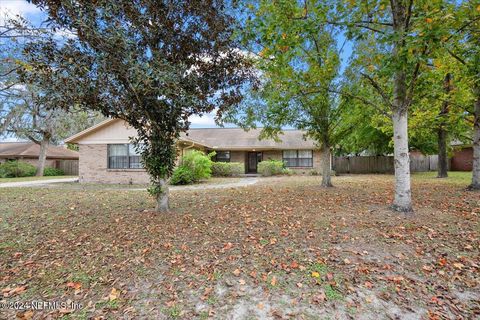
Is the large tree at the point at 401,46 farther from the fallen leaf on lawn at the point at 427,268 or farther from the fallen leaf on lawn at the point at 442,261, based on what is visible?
the fallen leaf on lawn at the point at 427,268

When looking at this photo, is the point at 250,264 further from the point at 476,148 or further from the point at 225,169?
the point at 225,169

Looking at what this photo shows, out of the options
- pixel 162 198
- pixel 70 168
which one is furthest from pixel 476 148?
pixel 70 168

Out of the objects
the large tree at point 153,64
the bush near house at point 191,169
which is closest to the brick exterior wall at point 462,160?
the bush near house at point 191,169

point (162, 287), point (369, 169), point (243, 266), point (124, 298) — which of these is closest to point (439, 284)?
point (243, 266)

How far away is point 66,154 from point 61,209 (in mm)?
28214

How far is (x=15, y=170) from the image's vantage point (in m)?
22.4

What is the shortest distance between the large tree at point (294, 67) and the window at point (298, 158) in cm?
1060

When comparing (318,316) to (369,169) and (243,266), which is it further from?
(369,169)

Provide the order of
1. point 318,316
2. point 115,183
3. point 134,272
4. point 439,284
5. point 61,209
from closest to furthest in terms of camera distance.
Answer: point 318,316, point 439,284, point 134,272, point 61,209, point 115,183

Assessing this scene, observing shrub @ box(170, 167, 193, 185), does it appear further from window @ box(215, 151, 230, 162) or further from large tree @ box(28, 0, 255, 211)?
window @ box(215, 151, 230, 162)

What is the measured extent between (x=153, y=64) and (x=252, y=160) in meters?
19.6

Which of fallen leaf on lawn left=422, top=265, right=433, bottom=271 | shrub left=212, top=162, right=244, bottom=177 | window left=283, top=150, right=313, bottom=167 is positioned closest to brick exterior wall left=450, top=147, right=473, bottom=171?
window left=283, top=150, right=313, bottom=167

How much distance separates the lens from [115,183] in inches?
612

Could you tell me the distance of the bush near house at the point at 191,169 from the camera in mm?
14320
